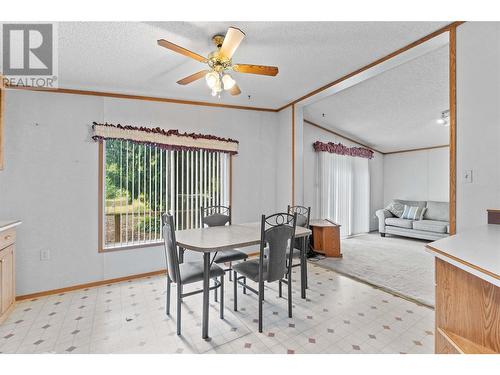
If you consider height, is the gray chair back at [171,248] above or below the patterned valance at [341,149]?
below

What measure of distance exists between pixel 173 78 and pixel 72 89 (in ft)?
4.23

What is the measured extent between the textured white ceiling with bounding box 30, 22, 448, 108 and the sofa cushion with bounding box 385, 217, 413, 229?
415cm

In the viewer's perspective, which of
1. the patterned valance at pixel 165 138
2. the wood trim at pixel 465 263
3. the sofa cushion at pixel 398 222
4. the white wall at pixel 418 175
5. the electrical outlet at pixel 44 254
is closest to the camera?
the wood trim at pixel 465 263

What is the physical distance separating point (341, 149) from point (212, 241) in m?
4.40

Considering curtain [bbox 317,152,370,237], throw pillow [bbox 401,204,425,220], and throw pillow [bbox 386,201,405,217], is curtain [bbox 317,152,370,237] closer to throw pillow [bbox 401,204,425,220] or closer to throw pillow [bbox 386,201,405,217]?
throw pillow [bbox 386,201,405,217]

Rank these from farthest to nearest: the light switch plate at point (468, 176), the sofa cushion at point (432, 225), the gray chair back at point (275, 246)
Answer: the sofa cushion at point (432, 225)
the gray chair back at point (275, 246)
the light switch plate at point (468, 176)

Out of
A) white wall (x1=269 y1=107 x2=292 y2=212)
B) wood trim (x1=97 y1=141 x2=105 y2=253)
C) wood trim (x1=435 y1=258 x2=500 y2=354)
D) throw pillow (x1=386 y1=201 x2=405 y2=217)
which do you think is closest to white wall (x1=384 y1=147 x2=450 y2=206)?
throw pillow (x1=386 y1=201 x2=405 y2=217)

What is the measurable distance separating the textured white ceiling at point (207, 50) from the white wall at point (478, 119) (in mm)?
324

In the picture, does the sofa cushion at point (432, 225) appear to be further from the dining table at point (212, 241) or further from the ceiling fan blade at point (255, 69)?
the ceiling fan blade at point (255, 69)

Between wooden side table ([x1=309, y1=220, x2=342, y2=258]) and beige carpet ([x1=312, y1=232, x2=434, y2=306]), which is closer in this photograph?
beige carpet ([x1=312, y1=232, x2=434, y2=306])

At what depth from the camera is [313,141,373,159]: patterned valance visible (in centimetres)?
516

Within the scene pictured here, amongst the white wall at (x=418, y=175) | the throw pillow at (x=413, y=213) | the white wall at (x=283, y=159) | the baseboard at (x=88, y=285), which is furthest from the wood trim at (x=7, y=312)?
the white wall at (x=418, y=175)

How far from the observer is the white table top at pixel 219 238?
2.04m

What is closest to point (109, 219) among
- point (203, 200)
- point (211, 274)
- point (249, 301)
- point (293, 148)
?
point (203, 200)
